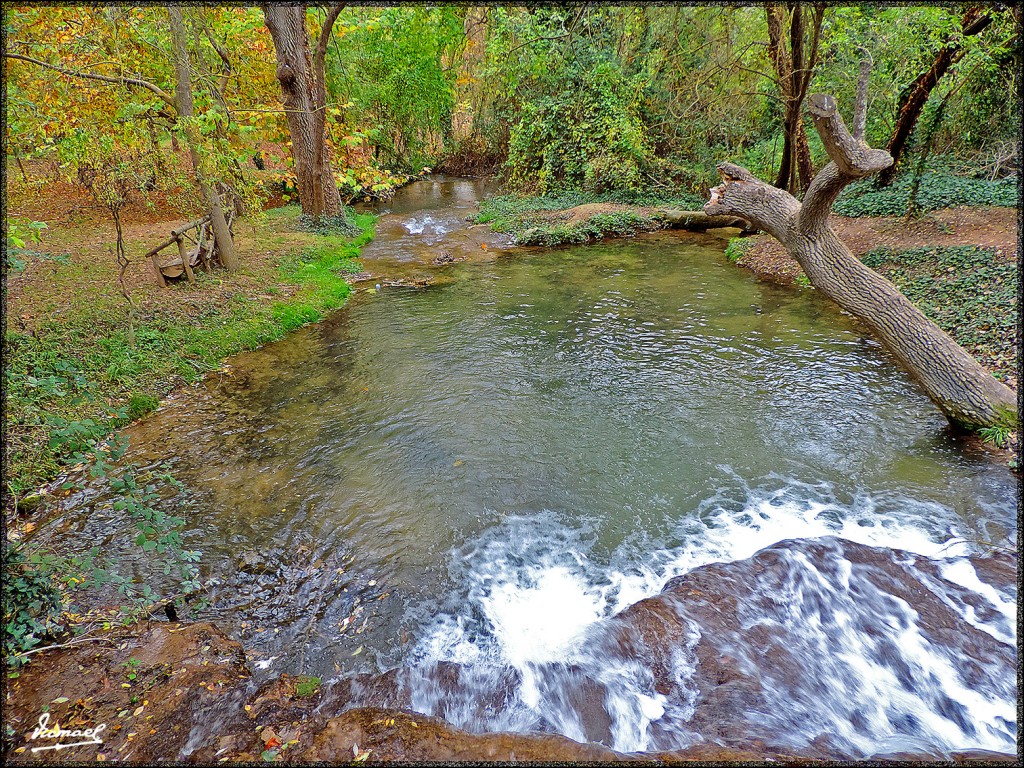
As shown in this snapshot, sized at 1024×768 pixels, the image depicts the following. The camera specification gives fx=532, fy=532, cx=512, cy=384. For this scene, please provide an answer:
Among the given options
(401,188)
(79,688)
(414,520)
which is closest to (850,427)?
(414,520)

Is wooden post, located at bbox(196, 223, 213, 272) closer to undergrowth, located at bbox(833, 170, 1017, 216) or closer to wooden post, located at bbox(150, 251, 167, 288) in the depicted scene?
wooden post, located at bbox(150, 251, 167, 288)

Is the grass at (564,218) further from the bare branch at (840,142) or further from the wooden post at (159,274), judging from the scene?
the bare branch at (840,142)

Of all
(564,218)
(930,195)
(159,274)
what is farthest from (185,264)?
(930,195)

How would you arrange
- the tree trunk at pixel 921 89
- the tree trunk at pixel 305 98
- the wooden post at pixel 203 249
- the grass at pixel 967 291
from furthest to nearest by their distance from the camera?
the tree trunk at pixel 305 98 → the wooden post at pixel 203 249 → the tree trunk at pixel 921 89 → the grass at pixel 967 291

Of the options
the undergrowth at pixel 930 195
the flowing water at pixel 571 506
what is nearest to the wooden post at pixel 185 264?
the flowing water at pixel 571 506

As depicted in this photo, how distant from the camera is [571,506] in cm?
518

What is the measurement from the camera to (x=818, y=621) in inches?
152

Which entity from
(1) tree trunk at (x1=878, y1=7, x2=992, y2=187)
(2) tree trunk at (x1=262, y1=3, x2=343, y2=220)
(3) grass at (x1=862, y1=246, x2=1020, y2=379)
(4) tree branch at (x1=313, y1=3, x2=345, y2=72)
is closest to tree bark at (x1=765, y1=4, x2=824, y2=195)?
(1) tree trunk at (x1=878, y1=7, x2=992, y2=187)

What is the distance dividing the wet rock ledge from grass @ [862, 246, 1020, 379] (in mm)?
4274

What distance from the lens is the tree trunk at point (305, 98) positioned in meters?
13.2

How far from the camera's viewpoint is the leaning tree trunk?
535 centimetres

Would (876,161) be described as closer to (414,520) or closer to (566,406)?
(566,406)

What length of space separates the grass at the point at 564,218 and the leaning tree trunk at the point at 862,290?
28.8ft

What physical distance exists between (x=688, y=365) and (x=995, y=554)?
4088 mm
